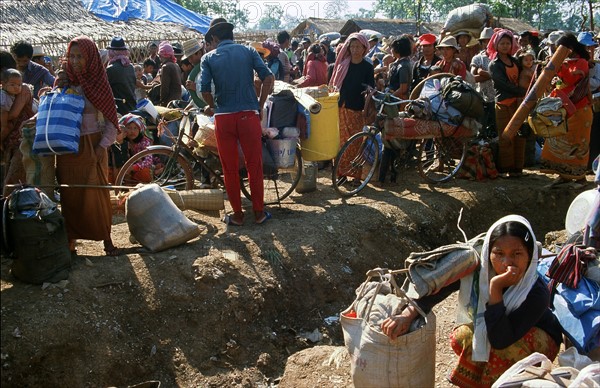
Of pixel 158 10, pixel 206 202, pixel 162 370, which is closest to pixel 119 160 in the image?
pixel 206 202

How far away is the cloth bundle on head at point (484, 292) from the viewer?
10.5 feet

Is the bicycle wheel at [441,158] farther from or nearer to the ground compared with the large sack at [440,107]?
nearer to the ground

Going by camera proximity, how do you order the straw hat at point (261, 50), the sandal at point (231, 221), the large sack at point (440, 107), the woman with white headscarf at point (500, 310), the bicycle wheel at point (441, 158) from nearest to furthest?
the woman with white headscarf at point (500, 310) < the sandal at point (231, 221) < the large sack at point (440, 107) < the bicycle wheel at point (441, 158) < the straw hat at point (261, 50)

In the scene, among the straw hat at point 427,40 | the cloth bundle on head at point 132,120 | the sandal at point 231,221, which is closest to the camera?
the sandal at point 231,221

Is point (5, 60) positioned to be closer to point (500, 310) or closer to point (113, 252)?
point (113, 252)

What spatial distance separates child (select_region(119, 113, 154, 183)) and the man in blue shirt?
1.07m

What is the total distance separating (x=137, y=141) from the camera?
23.6 feet

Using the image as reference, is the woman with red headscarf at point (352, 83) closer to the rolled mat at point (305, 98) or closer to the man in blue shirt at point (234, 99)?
the rolled mat at point (305, 98)

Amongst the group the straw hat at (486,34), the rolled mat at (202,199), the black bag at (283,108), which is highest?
the straw hat at (486,34)

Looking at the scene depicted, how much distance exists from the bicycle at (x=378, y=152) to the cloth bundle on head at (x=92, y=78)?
10.2ft

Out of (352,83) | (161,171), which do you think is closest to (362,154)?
(352,83)

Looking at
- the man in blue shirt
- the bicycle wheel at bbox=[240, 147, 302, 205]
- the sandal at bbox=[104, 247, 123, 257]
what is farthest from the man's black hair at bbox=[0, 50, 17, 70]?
the bicycle wheel at bbox=[240, 147, 302, 205]

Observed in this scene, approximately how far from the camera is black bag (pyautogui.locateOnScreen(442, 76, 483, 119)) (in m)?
7.33

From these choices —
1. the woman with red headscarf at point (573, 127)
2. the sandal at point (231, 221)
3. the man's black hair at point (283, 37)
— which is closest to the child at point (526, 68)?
the woman with red headscarf at point (573, 127)
